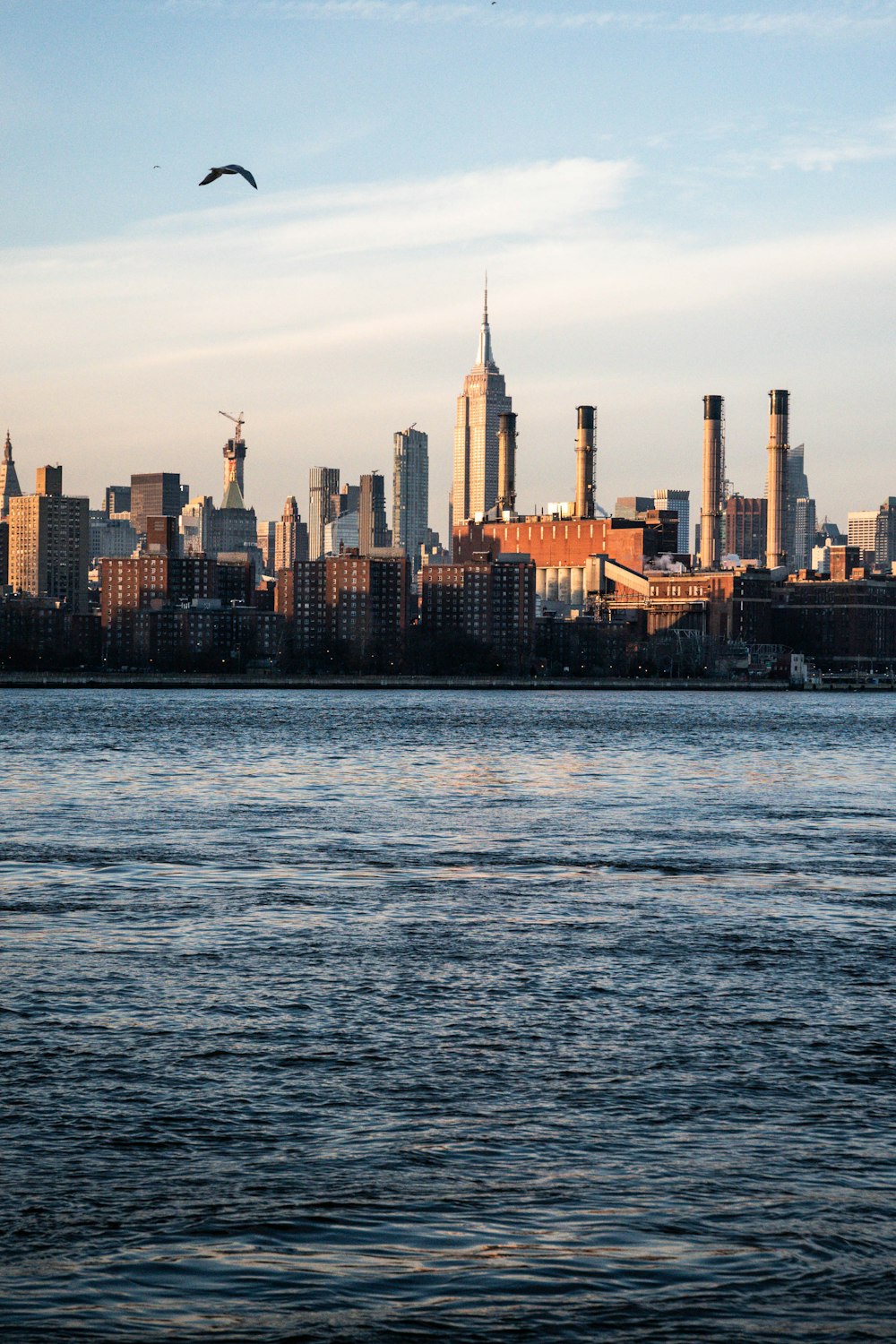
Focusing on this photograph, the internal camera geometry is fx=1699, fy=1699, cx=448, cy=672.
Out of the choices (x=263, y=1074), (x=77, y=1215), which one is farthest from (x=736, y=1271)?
(x=263, y=1074)

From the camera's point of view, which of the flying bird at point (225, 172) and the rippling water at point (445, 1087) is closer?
the rippling water at point (445, 1087)

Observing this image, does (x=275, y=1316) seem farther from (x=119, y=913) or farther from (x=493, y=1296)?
(x=119, y=913)

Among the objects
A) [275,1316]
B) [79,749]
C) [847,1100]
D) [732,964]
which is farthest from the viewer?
[79,749]

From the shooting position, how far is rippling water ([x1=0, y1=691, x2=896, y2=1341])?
11953 millimetres

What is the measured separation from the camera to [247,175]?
Answer: 37.2 meters

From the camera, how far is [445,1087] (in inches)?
664

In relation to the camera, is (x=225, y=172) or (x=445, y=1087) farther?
(x=225, y=172)

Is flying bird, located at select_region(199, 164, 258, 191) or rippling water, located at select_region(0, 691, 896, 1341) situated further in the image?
flying bird, located at select_region(199, 164, 258, 191)

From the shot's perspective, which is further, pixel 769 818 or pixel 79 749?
pixel 79 749

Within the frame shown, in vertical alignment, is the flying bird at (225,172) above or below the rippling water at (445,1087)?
above

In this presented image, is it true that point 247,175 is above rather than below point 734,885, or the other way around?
above

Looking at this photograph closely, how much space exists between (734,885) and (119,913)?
11.4 meters

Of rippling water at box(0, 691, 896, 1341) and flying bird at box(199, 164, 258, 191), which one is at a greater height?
flying bird at box(199, 164, 258, 191)

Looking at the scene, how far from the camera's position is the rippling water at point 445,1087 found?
12.0 m
